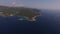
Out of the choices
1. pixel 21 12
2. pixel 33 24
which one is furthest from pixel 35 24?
pixel 21 12

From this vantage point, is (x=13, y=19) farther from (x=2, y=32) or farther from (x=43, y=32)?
(x=43, y=32)

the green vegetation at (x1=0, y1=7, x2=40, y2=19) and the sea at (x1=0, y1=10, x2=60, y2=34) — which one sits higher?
the green vegetation at (x1=0, y1=7, x2=40, y2=19)

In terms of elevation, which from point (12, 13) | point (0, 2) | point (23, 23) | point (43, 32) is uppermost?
point (0, 2)

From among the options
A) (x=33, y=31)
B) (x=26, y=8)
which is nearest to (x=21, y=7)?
(x=26, y=8)

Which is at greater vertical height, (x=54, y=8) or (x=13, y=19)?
(x=54, y=8)

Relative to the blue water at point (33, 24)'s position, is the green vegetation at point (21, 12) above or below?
above
